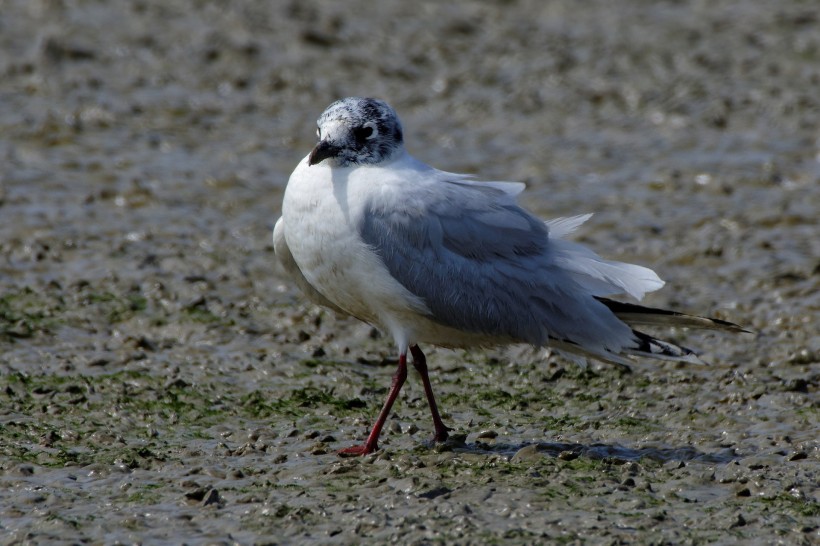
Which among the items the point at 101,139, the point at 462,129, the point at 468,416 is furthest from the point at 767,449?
the point at 101,139

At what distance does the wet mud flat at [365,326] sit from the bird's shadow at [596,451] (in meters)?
0.02

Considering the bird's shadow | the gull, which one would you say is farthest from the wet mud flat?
the gull

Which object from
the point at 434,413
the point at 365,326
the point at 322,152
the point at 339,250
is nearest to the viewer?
the point at 339,250

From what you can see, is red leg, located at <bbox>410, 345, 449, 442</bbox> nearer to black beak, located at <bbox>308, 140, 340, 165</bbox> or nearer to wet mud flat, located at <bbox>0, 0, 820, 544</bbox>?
wet mud flat, located at <bbox>0, 0, 820, 544</bbox>

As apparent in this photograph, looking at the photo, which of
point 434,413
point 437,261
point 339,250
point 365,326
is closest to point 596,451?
point 434,413

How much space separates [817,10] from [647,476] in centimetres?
960

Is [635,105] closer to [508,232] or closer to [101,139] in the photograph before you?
[101,139]

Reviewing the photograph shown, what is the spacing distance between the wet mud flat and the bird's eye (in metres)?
1.33

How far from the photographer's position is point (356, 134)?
6.34m

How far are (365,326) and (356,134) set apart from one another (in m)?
2.12

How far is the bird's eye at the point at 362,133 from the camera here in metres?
6.34

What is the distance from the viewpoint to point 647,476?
19.6 feet

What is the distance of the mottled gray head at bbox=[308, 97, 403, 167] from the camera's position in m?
6.32

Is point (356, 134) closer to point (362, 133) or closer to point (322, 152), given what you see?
point (362, 133)
